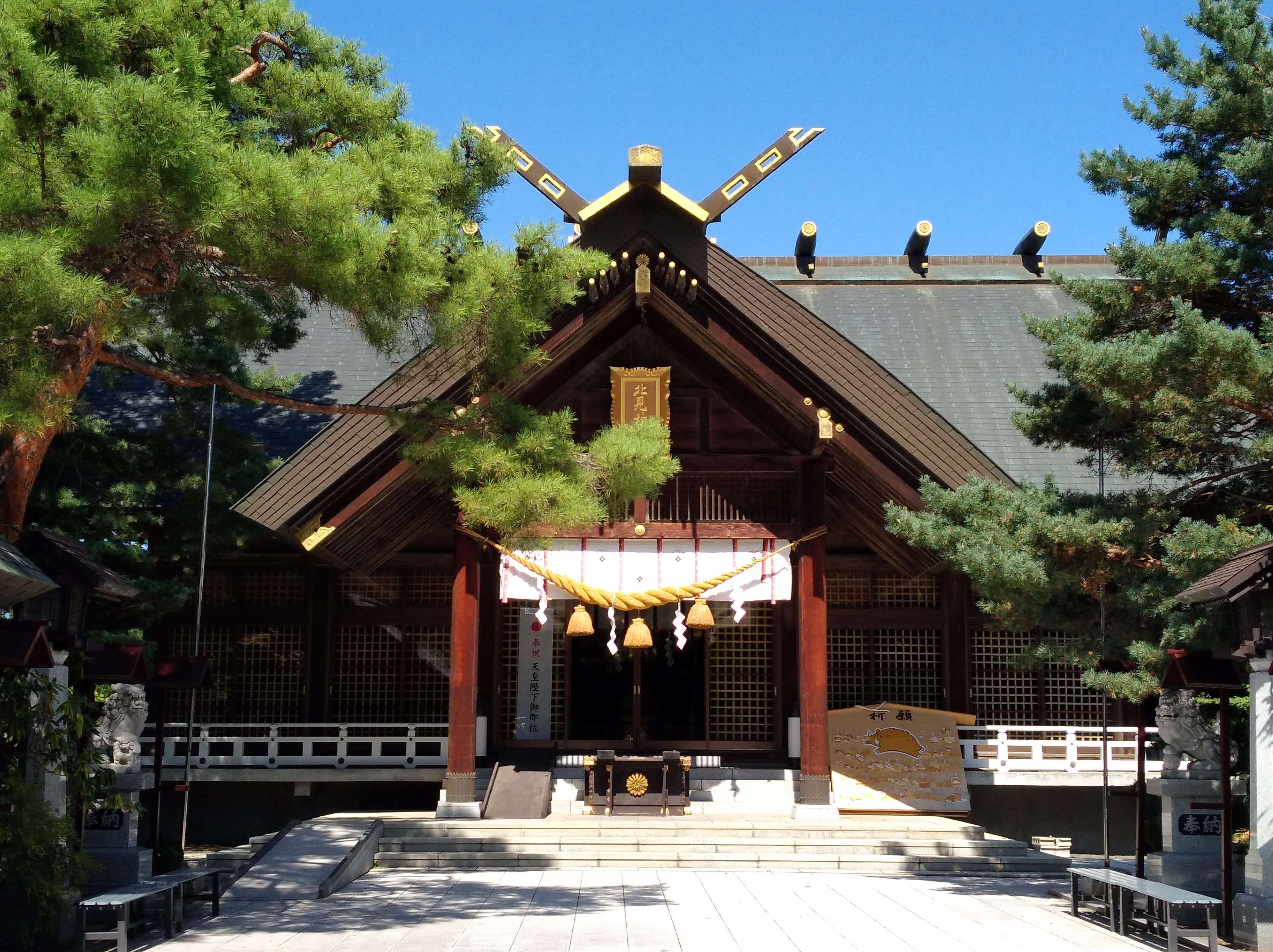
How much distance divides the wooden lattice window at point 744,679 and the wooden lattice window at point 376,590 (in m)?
4.64

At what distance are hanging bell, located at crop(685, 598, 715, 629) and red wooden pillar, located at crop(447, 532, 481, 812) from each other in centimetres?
262

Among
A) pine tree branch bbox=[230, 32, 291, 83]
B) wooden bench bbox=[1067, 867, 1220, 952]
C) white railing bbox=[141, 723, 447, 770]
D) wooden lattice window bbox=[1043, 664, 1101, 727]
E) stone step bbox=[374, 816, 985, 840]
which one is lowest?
stone step bbox=[374, 816, 985, 840]

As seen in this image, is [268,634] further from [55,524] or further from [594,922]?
[594,922]

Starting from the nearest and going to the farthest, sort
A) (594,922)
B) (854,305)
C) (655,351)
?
1. (594,922)
2. (655,351)
3. (854,305)

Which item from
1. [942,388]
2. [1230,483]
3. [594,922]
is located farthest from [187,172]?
[942,388]

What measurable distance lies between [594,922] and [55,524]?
8206 mm

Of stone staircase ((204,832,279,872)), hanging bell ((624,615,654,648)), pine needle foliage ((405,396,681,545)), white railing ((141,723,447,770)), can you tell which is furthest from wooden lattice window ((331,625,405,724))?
pine needle foliage ((405,396,681,545))

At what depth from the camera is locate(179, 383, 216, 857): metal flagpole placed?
12258 millimetres

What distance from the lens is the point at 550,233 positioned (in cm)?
1043

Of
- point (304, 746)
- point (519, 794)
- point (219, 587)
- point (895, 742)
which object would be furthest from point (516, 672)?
point (895, 742)

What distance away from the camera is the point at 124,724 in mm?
12086

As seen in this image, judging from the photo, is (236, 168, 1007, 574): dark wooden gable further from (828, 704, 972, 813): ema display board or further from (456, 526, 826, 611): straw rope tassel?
(828, 704, 972, 813): ema display board

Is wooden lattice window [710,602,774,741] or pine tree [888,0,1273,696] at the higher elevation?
pine tree [888,0,1273,696]

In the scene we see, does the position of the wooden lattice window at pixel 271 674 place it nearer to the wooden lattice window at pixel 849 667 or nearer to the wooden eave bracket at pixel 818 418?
the wooden lattice window at pixel 849 667
